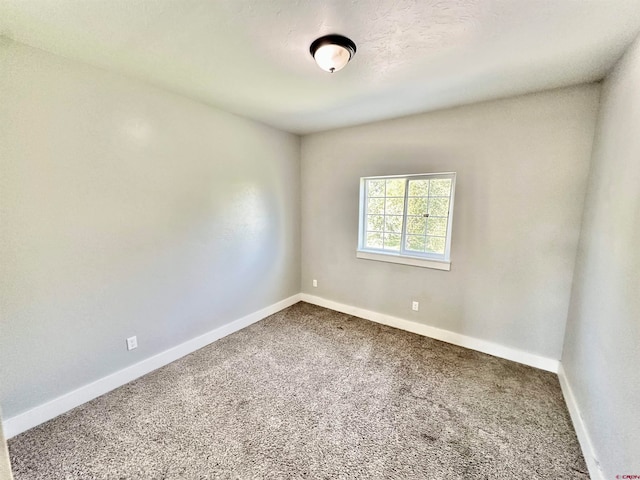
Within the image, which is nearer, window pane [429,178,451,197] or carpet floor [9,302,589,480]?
carpet floor [9,302,589,480]

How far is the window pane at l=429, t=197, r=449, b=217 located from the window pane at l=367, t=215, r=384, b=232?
1.99ft

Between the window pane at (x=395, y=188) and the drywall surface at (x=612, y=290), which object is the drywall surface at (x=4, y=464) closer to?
the drywall surface at (x=612, y=290)

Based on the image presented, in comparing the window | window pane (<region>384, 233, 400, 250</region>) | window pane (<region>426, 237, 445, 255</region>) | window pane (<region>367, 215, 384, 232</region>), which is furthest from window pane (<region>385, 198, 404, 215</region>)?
window pane (<region>426, 237, 445, 255</region>)

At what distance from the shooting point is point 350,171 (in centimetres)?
346

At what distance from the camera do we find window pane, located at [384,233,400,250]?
3.30m

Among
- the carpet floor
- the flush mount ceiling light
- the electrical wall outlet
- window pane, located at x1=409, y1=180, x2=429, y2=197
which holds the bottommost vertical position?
the carpet floor

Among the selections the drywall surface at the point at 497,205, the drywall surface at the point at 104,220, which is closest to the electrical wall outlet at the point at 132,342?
the drywall surface at the point at 104,220

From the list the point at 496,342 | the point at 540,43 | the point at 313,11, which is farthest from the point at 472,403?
the point at 313,11

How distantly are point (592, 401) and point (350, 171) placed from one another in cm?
288

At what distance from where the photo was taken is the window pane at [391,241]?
10.8ft

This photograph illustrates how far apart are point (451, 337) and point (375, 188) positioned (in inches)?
74.9

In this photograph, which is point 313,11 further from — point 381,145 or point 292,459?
point 292,459

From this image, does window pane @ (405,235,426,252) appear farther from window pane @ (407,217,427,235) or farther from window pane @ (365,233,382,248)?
window pane @ (365,233,382,248)

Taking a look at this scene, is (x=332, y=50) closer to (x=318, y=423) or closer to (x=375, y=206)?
(x=375, y=206)
